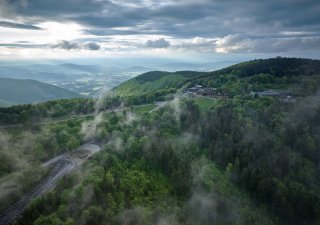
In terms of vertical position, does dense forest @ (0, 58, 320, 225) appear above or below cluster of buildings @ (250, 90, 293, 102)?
below

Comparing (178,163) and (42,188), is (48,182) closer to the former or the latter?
(42,188)

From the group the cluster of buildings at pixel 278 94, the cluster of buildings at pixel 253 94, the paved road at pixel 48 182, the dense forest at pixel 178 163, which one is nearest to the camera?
the paved road at pixel 48 182

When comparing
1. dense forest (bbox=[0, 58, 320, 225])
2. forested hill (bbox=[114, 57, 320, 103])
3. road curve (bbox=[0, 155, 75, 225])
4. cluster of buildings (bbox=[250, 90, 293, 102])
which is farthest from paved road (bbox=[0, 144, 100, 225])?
cluster of buildings (bbox=[250, 90, 293, 102])

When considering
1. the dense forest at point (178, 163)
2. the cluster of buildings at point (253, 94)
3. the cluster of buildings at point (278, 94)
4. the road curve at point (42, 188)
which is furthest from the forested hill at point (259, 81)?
the road curve at point (42, 188)

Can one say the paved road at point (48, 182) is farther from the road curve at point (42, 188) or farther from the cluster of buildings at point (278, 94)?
the cluster of buildings at point (278, 94)

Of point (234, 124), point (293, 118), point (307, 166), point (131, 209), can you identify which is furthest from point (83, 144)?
point (293, 118)

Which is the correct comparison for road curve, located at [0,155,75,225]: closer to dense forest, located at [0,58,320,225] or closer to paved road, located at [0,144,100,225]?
paved road, located at [0,144,100,225]
